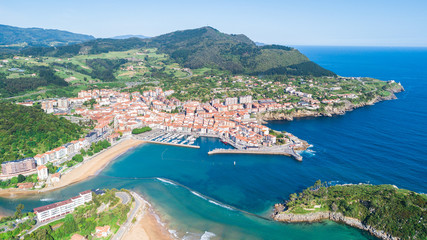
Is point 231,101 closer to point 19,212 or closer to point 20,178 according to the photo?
point 20,178

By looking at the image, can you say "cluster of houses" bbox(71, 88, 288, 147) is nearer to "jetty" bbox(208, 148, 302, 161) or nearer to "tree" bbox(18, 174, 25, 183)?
"jetty" bbox(208, 148, 302, 161)

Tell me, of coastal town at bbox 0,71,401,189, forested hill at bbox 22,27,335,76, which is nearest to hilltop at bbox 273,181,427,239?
coastal town at bbox 0,71,401,189

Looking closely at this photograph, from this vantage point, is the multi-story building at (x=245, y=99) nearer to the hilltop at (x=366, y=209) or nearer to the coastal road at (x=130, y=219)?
the hilltop at (x=366, y=209)

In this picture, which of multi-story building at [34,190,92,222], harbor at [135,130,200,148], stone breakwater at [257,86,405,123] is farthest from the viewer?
stone breakwater at [257,86,405,123]

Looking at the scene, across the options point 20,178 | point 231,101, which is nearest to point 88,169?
point 20,178

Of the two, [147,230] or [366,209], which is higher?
[366,209]

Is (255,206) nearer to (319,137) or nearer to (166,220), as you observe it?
(166,220)
